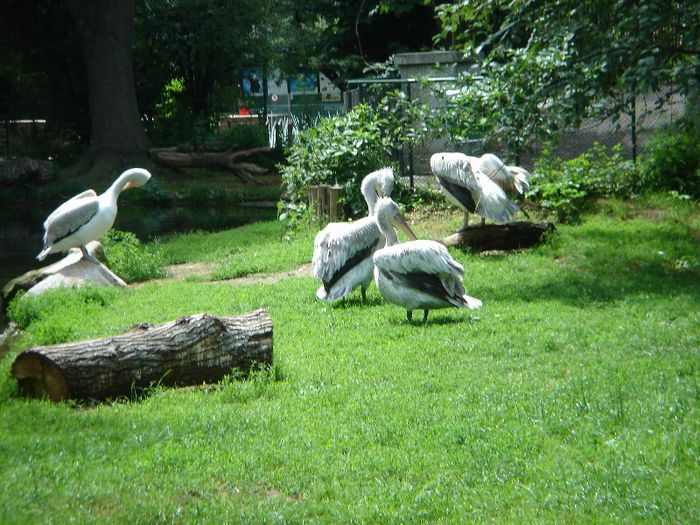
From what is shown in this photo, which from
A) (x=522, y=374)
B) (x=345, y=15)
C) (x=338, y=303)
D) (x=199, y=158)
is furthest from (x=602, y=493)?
(x=345, y=15)

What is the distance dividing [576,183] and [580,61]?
490 cm

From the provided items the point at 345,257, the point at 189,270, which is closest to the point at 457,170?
the point at 345,257

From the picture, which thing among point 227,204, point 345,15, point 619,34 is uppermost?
point 345,15

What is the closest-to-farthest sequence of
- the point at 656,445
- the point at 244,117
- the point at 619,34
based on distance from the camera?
the point at 656,445
the point at 619,34
the point at 244,117

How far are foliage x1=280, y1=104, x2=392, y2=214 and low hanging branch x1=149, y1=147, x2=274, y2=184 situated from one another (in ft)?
36.5

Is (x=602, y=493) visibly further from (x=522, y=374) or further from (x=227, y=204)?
(x=227, y=204)

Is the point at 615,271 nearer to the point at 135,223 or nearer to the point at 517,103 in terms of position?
the point at 517,103

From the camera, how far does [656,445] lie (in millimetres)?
5367

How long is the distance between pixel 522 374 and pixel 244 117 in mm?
35805

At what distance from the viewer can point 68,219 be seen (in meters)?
11.9

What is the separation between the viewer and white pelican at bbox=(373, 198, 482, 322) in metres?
8.53

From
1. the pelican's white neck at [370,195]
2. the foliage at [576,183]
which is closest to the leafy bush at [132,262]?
the pelican's white neck at [370,195]

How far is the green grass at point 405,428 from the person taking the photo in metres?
4.77

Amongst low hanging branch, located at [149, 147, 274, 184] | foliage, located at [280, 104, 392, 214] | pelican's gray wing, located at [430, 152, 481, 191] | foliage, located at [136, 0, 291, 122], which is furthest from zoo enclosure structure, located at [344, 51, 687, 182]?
foliage, located at [136, 0, 291, 122]
